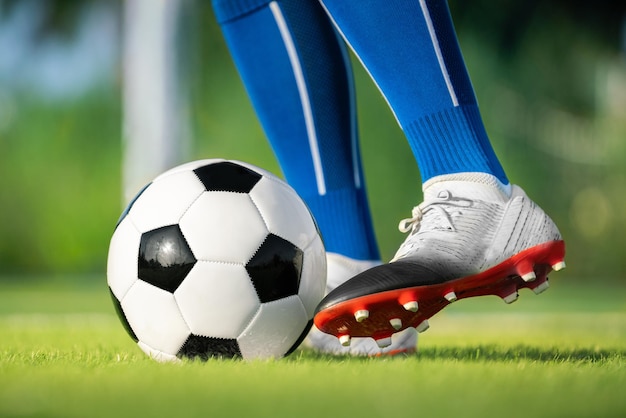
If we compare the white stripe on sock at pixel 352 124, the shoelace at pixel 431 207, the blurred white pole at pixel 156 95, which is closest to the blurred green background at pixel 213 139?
the blurred white pole at pixel 156 95

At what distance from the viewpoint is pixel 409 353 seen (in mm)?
1692

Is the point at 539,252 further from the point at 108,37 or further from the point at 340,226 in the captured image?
the point at 108,37

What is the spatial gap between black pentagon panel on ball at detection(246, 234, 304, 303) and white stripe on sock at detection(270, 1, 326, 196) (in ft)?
1.32

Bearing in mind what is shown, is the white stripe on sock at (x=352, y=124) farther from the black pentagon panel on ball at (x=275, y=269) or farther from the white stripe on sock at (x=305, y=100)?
the black pentagon panel on ball at (x=275, y=269)

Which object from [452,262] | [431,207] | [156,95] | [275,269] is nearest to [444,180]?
[431,207]

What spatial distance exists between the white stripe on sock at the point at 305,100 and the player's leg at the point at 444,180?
1.06 ft

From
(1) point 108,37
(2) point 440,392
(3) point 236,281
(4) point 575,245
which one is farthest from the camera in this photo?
(1) point 108,37

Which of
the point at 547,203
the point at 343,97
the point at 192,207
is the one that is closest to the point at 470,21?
the point at 547,203

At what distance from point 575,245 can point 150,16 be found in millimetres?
4488

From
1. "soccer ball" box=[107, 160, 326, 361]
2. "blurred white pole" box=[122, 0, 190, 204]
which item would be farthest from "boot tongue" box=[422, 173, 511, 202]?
"blurred white pole" box=[122, 0, 190, 204]

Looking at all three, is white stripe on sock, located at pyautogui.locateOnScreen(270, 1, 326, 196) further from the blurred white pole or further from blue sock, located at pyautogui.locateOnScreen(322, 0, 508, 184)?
the blurred white pole

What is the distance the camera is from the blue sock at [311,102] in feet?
5.89

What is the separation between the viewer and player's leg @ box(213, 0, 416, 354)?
1.79m

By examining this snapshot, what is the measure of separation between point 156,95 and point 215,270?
3.47 m
